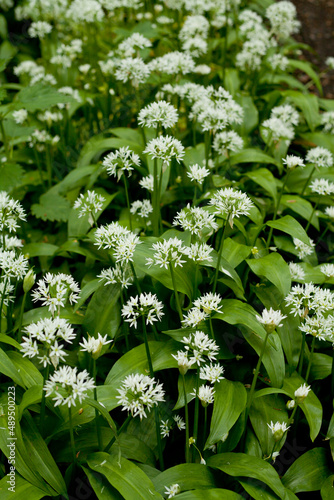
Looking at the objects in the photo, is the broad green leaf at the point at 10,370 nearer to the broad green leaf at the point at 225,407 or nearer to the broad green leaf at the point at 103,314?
the broad green leaf at the point at 103,314

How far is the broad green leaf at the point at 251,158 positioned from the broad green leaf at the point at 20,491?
262 centimetres

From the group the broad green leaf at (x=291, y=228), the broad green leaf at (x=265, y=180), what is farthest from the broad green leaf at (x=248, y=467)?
the broad green leaf at (x=265, y=180)

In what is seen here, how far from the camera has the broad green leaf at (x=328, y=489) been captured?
2111 millimetres

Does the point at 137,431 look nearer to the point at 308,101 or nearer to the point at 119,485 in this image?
the point at 119,485

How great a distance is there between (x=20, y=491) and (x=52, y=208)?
2054mm

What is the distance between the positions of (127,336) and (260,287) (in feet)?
2.61

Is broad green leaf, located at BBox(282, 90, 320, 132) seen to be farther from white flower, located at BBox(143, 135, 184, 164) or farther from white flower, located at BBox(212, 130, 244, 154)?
white flower, located at BBox(143, 135, 184, 164)

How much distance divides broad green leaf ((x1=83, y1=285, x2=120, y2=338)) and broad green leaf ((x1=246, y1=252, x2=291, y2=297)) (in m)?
0.77

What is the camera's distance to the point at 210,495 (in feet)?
6.38

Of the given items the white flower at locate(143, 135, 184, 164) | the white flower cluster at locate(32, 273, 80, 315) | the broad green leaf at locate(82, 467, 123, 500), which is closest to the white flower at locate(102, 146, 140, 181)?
the white flower at locate(143, 135, 184, 164)

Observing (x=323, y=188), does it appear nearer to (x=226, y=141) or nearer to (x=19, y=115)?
(x=226, y=141)

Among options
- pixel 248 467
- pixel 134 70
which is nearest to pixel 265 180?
pixel 134 70

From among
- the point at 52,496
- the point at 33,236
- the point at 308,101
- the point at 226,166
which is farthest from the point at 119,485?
the point at 308,101

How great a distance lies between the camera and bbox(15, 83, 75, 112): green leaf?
3.26m
